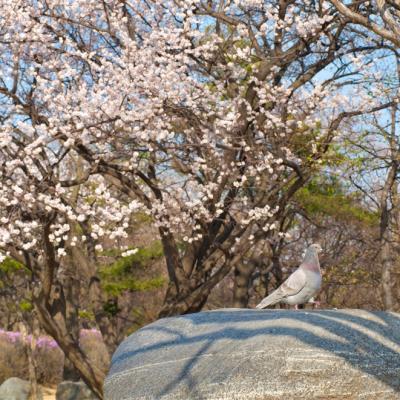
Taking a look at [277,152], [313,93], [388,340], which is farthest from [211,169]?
[388,340]

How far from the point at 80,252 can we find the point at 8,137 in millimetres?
3338

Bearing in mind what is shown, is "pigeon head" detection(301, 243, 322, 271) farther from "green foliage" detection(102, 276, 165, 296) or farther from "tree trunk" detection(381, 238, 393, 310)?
"green foliage" detection(102, 276, 165, 296)

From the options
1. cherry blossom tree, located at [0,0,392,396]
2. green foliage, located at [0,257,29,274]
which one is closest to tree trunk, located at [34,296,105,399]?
cherry blossom tree, located at [0,0,392,396]

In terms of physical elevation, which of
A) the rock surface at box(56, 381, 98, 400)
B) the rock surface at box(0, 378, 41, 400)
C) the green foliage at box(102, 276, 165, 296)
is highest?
the green foliage at box(102, 276, 165, 296)

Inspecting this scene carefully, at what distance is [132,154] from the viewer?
11.3m

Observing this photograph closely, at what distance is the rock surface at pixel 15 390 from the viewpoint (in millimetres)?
16391

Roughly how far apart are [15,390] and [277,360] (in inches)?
475

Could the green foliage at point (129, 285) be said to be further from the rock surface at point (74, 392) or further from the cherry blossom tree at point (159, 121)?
the cherry blossom tree at point (159, 121)

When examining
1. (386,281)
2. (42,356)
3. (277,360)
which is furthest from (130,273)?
(277,360)

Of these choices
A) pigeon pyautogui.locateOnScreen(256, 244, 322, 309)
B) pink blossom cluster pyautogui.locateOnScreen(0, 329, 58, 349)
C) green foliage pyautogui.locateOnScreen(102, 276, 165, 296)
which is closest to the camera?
pigeon pyautogui.locateOnScreen(256, 244, 322, 309)

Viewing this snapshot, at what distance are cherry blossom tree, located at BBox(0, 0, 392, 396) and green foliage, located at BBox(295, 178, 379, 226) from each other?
453cm

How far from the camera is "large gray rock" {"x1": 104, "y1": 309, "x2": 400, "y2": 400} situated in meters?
5.70

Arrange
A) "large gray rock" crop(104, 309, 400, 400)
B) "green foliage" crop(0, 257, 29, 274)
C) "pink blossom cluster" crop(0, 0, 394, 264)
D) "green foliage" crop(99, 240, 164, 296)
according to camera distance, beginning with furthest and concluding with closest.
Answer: "green foliage" crop(99, 240, 164, 296) < "green foliage" crop(0, 257, 29, 274) < "pink blossom cluster" crop(0, 0, 394, 264) < "large gray rock" crop(104, 309, 400, 400)

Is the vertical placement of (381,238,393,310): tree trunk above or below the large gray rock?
above
